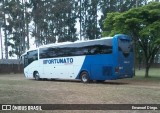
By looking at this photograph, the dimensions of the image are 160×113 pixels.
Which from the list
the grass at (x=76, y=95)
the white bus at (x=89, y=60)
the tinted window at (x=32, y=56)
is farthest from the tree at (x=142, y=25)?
the grass at (x=76, y=95)

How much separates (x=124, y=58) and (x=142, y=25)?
200 inches

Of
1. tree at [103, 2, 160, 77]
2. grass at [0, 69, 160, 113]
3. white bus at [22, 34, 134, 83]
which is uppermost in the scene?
tree at [103, 2, 160, 77]

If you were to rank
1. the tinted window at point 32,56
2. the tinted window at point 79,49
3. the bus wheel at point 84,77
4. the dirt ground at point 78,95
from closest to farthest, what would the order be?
the dirt ground at point 78,95 → the tinted window at point 79,49 → the bus wheel at point 84,77 → the tinted window at point 32,56

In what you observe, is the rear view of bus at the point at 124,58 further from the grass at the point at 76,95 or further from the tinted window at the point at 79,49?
the grass at the point at 76,95

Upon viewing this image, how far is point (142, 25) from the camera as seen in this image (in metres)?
26.1

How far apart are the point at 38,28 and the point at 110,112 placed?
4760cm

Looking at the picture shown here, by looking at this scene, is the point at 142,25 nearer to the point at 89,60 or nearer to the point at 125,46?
the point at 125,46

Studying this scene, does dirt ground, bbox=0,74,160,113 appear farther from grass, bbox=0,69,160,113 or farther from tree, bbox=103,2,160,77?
tree, bbox=103,2,160,77

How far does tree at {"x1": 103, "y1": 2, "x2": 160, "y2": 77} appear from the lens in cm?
2481

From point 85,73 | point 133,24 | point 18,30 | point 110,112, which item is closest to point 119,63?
point 85,73

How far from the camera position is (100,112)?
372 inches

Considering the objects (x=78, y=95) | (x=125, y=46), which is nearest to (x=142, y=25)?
(x=125, y=46)

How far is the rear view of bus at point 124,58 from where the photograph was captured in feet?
71.6

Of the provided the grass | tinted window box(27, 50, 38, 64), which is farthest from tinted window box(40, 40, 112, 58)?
the grass
